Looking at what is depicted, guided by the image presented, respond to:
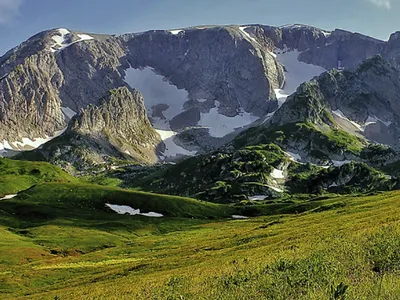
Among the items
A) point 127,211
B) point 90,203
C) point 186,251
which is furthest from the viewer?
point 90,203

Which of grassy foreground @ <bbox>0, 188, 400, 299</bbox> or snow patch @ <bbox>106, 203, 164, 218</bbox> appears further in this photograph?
snow patch @ <bbox>106, 203, 164, 218</bbox>

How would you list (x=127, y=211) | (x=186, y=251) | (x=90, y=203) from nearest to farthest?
(x=186, y=251)
(x=127, y=211)
(x=90, y=203)

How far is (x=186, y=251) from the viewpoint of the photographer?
78.9m

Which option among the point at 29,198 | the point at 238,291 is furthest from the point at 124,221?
the point at 238,291

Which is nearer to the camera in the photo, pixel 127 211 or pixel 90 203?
pixel 127 211

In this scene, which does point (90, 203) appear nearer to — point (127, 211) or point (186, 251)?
point (127, 211)

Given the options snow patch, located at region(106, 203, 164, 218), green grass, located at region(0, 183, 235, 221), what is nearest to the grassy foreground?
green grass, located at region(0, 183, 235, 221)

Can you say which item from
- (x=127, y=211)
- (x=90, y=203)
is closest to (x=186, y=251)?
(x=127, y=211)

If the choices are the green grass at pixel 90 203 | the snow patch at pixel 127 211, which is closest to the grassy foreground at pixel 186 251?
the green grass at pixel 90 203

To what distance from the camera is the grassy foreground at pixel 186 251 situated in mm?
21125

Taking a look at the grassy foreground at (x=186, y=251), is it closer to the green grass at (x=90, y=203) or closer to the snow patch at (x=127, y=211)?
the green grass at (x=90, y=203)

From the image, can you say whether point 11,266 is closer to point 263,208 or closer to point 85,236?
point 85,236

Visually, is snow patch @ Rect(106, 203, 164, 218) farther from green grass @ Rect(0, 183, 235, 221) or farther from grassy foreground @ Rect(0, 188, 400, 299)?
grassy foreground @ Rect(0, 188, 400, 299)

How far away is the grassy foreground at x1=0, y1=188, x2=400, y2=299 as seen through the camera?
21.1 metres
